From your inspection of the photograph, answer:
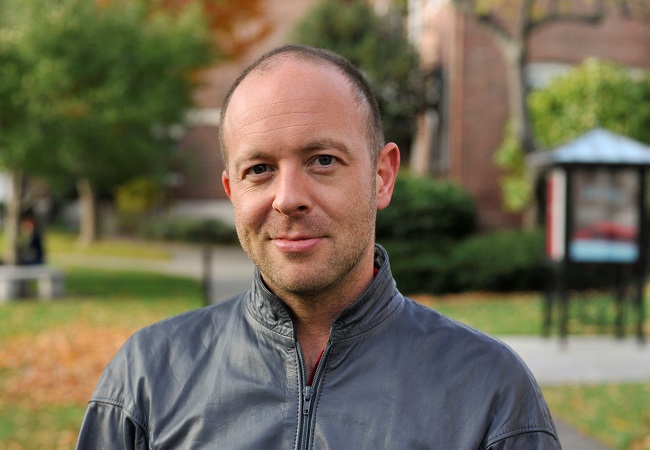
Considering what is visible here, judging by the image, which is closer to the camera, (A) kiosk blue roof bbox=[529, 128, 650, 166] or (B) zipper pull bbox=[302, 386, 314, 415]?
(B) zipper pull bbox=[302, 386, 314, 415]

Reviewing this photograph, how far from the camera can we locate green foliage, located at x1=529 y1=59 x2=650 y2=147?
19.9 meters

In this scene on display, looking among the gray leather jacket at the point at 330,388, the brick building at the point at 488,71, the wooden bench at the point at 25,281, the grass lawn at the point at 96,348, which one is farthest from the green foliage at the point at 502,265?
the gray leather jacket at the point at 330,388

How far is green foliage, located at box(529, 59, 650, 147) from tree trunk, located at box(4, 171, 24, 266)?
11237mm

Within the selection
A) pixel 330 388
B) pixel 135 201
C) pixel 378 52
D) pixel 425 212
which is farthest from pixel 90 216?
pixel 330 388

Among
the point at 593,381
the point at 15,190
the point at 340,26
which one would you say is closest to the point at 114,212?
the point at 340,26

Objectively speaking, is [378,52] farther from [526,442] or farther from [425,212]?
[526,442]

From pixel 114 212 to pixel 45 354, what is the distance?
22574 mm

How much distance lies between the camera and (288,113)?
1928mm

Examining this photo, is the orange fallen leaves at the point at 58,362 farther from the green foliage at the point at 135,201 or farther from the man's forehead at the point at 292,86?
the green foliage at the point at 135,201

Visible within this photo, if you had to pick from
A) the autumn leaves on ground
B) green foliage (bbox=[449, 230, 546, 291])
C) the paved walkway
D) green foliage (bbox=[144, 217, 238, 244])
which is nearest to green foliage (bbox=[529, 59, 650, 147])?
green foliage (bbox=[449, 230, 546, 291])

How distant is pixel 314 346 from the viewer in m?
2.07

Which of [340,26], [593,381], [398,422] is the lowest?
[593,381]

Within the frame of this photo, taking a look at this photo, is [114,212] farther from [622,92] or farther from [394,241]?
[622,92]

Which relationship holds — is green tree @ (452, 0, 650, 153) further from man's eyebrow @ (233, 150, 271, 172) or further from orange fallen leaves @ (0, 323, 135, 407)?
man's eyebrow @ (233, 150, 271, 172)
